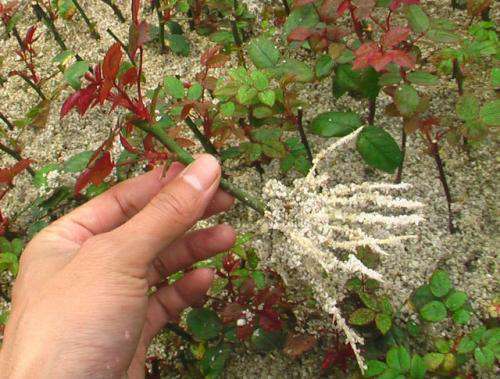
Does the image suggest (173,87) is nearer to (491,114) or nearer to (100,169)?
(100,169)

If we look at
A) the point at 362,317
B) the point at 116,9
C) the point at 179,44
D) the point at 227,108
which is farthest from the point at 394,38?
the point at 116,9

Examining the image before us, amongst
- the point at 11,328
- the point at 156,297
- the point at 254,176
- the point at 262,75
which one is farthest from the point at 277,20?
the point at 11,328

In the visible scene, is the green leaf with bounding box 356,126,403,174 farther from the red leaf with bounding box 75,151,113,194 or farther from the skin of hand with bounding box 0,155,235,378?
the red leaf with bounding box 75,151,113,194

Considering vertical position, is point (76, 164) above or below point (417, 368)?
above

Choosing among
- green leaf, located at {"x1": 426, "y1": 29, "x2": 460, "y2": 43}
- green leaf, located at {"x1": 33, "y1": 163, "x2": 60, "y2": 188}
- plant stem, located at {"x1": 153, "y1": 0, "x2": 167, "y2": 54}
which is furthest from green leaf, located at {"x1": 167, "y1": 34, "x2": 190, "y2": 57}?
green leaf, located at {"x1": 426, "y1": 29, "x2": 460, "y2": 43}

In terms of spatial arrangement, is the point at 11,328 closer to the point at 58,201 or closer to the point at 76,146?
the point at 58,201
